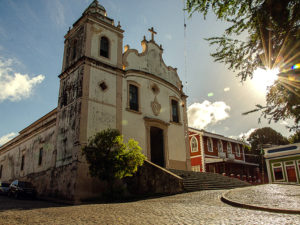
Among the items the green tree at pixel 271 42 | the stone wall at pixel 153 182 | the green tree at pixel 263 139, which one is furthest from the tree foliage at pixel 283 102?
the green tree at pixel 263 139

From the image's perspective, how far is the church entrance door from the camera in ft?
63.7

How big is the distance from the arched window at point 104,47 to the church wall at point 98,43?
0.73 feet

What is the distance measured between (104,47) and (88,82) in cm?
364

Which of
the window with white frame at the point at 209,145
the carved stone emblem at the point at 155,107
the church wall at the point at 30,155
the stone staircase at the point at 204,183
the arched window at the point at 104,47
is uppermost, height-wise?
the arched window at the point at 104,47

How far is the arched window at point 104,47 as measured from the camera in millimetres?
17781

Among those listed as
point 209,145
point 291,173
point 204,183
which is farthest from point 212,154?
point 204,183

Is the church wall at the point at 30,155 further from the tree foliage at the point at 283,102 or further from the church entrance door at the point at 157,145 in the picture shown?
the tree foliage at the point at 283,102

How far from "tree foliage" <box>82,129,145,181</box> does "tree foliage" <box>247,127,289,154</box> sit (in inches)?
1351

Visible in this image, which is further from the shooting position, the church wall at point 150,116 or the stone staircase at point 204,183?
the church wall at point 150,116

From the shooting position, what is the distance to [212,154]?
100 feet

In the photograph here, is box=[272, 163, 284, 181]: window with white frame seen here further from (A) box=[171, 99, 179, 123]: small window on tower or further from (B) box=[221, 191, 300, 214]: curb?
(B) box=[221, 191, 300, 214]: curb

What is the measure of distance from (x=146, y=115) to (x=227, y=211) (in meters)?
12.4

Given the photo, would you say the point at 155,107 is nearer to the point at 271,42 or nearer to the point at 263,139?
the point at 271,42

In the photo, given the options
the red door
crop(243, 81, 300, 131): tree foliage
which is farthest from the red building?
crop(243, 81, 300, 131): tree foliage
